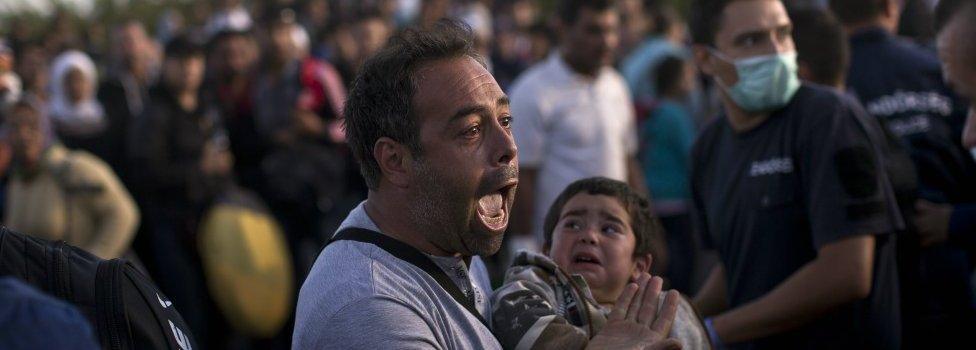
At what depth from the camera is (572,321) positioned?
313 cm

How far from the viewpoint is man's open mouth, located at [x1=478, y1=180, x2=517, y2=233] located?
2.95 m

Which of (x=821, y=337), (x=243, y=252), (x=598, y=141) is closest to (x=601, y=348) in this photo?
(x=821, y=337)

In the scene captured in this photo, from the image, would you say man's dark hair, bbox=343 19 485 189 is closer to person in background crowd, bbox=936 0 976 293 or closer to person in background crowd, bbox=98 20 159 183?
person in background crowd, bbox=936 0 976 293

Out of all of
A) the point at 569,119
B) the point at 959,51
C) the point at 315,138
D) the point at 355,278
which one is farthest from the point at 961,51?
the point at 315,138

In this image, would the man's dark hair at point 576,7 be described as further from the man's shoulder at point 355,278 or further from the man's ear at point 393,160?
the man's shoulder at point 355,278

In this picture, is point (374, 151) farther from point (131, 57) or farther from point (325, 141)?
point (131, 57)

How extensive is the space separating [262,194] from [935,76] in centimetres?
512

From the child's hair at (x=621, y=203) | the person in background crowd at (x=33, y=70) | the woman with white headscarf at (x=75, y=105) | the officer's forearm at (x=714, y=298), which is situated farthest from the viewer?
the person in background crowd at (x=33, y=70)

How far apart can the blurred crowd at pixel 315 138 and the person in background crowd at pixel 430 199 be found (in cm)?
203

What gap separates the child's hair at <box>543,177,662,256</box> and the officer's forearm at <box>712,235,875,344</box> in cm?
58

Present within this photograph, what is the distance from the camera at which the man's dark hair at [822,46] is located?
4.88m

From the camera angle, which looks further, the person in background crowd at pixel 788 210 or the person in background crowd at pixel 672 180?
the person in background crowd at pixel 672 180

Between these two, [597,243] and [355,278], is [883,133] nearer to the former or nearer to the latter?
[597,243]

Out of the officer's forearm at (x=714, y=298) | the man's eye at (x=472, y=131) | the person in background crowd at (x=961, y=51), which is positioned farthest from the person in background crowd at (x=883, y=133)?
the man's eye at (x=472, y=131)
